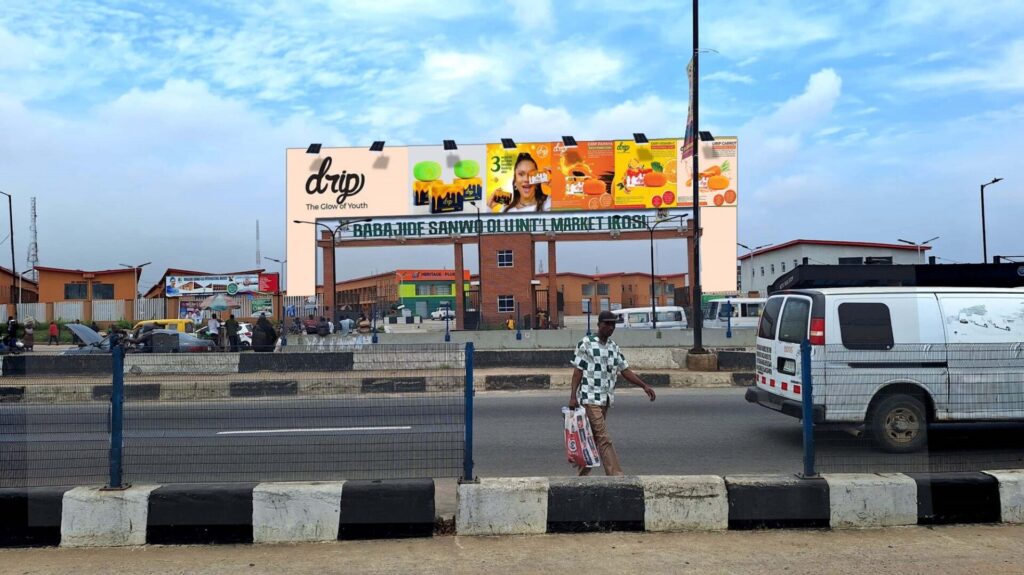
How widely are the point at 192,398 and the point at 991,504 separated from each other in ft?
21.1

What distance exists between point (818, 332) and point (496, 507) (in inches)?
184

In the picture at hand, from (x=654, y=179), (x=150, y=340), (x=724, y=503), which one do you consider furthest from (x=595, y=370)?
(x=654, y=179)

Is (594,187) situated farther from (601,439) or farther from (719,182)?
(601,439)

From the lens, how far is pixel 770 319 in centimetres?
967

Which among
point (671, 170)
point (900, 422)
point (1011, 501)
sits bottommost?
point (1011, 501)

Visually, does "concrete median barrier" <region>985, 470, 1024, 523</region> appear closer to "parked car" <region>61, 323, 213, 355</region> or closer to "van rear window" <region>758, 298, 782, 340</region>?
"van rear window" <region>758, 298, 782, 340</region>

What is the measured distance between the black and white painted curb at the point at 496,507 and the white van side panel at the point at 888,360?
3.92ft

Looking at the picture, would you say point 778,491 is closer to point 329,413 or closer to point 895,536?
point 895,536

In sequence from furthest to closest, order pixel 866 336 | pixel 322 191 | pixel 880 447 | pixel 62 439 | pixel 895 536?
pixel 322 191 → pixel 866 336 → pixel 880 447 → pixel 62 439 → pixel 895 536

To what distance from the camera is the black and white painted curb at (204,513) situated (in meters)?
5.56

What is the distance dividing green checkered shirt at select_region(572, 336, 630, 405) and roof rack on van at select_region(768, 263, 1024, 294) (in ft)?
16.7

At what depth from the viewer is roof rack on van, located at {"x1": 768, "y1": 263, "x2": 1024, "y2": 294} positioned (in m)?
11.0

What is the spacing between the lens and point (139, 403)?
6.52 m

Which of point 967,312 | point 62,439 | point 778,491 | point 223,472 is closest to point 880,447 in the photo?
point 967,312
